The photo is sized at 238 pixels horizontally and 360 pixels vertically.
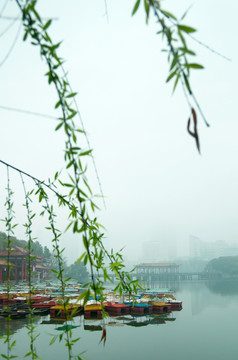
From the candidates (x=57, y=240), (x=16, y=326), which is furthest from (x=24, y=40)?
(x=16, y=326)

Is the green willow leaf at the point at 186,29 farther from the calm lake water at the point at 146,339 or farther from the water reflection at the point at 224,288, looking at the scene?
the water reflection at the point at 224,288

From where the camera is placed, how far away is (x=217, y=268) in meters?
102

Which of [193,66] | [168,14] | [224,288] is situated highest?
[168,14]

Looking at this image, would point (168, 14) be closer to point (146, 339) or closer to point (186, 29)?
point (186, 29)

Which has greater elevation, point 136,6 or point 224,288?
point 136,6

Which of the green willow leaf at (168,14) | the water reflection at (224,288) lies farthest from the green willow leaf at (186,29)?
the water reflection at (224,288)

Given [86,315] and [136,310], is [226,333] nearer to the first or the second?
[136,310]

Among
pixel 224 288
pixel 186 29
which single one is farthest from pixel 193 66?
pixel 224 288

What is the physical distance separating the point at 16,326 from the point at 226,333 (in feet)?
48.7

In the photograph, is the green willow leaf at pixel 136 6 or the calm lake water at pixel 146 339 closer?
the green willow leaf at pixel 136 6

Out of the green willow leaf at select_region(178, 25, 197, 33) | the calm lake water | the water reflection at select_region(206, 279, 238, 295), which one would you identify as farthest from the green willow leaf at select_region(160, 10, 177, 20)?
the water reflection at select_region(206, 279, 238, 295)

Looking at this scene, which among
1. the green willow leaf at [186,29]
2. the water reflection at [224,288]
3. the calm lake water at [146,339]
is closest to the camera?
the green willow leaf at [186,29]

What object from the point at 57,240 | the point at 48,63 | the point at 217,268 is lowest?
the point at 217,268

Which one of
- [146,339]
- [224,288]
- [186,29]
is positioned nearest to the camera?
[186,29]
